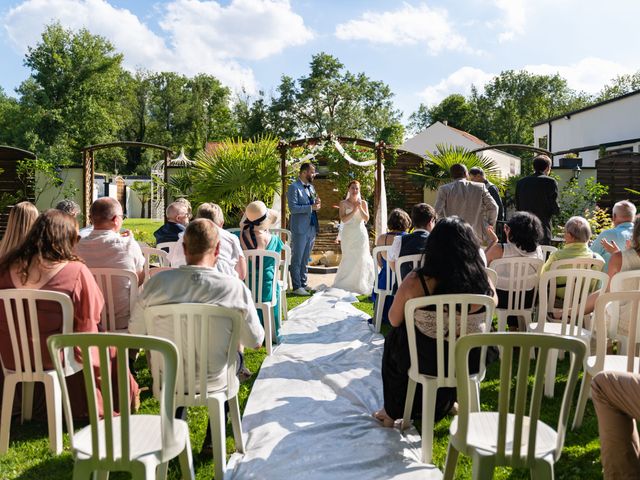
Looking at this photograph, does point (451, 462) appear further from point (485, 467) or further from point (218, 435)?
point (218, 435)

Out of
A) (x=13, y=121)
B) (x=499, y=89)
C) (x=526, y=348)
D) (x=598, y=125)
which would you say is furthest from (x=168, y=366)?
(x=499, y=89)

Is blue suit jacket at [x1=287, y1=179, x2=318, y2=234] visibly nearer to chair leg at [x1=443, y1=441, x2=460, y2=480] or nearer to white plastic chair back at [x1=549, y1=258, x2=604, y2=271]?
white plastic chair back at [x1=549, y1=258, x2=604, y2=271]

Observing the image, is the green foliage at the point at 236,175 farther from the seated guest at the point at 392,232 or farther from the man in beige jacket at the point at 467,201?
the seated guest at the point at 392,232

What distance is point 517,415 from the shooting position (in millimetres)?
2184

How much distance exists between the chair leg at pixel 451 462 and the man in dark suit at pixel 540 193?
563 centimetres

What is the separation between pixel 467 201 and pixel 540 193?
112 cm

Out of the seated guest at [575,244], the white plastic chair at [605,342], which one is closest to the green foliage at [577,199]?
the seated guest at [575,244]

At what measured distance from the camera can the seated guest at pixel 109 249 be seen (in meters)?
4.04

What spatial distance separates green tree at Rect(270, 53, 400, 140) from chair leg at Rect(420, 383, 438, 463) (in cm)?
4706

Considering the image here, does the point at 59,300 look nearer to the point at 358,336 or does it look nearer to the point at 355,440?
the point at 355,440

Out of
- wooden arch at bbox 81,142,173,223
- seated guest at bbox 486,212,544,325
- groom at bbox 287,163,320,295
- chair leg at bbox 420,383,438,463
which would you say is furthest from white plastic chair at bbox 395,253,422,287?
wooden arch at bbox 81,142,173,223

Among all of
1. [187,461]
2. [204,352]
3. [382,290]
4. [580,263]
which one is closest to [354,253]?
[382,290]

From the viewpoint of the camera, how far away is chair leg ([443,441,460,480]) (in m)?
2.56

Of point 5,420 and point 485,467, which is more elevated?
point 485,467
